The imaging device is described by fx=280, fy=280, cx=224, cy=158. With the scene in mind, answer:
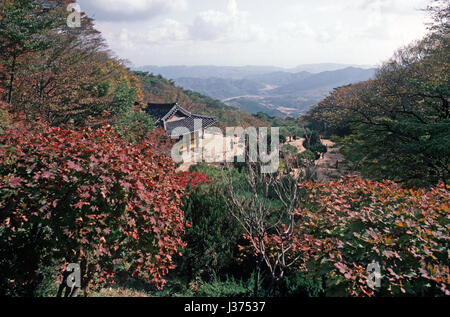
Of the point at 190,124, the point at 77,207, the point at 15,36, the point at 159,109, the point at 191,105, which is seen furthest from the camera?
the point at 191,105

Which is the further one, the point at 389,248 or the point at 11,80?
the point at 11,80

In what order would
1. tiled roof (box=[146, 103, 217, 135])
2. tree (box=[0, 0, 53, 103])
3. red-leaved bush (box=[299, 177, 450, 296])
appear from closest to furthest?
red-leaved bush (box=[299, 177, 450, 296]) < tree (box=[0, 0, 53, 103]) < tiled roof (box=[146, 103, 217, 135])

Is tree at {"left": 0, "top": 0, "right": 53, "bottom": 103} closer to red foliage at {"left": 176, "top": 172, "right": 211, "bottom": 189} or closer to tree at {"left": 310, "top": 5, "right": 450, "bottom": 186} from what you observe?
red foliage at {"left": 176, "top": 172, "right": 211, "bottom": 189}

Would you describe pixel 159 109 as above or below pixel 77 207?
above

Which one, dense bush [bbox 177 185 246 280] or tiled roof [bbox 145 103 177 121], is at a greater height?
tiled roof [bbox 145 103 177 121]

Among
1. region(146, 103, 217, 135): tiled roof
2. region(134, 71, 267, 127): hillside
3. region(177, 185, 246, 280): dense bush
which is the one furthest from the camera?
region(134, 71, 267, 127): hillside

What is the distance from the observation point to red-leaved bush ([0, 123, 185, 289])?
266 cm

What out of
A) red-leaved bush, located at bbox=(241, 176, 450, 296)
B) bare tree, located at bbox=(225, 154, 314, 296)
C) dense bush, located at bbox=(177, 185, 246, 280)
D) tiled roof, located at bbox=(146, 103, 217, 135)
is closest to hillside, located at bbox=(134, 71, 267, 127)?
tiled roof, located at bbox=(146, 103, 217, 135)

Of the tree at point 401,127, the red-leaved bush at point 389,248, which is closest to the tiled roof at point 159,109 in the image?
the tree at point 401,127

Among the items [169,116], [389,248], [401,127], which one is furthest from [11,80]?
[401,127]

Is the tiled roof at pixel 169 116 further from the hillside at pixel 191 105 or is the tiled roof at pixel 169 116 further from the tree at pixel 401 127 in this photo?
the tree at pixel 401 127

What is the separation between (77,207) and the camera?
8.69ft

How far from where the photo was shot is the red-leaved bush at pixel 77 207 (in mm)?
2658

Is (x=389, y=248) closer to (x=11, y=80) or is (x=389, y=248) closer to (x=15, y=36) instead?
(x=15, y=36)
